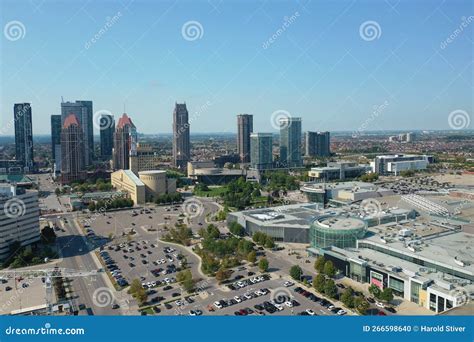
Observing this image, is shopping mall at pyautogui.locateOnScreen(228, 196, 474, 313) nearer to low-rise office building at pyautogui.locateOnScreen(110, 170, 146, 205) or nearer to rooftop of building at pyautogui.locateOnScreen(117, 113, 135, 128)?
low-rise office building at pyautogui.locateOnScreen(110, 170, 146, 205)

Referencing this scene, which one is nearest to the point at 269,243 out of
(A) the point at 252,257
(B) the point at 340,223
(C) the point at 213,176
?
(A) the point at 252,257

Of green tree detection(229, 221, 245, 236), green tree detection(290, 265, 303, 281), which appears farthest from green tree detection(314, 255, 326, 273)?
green tree detection(229, 221, 245, 236)

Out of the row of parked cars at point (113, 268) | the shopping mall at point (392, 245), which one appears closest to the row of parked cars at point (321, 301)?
the shopping mall at point (392, 245)

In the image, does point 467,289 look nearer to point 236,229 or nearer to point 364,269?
point 364,269

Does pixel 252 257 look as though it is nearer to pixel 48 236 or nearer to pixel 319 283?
pixel 319 283

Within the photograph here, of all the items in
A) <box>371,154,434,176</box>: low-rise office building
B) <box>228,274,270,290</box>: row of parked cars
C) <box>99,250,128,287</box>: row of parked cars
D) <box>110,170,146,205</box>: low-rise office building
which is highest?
<box>371,154,434,176</box>: low-rise office building
